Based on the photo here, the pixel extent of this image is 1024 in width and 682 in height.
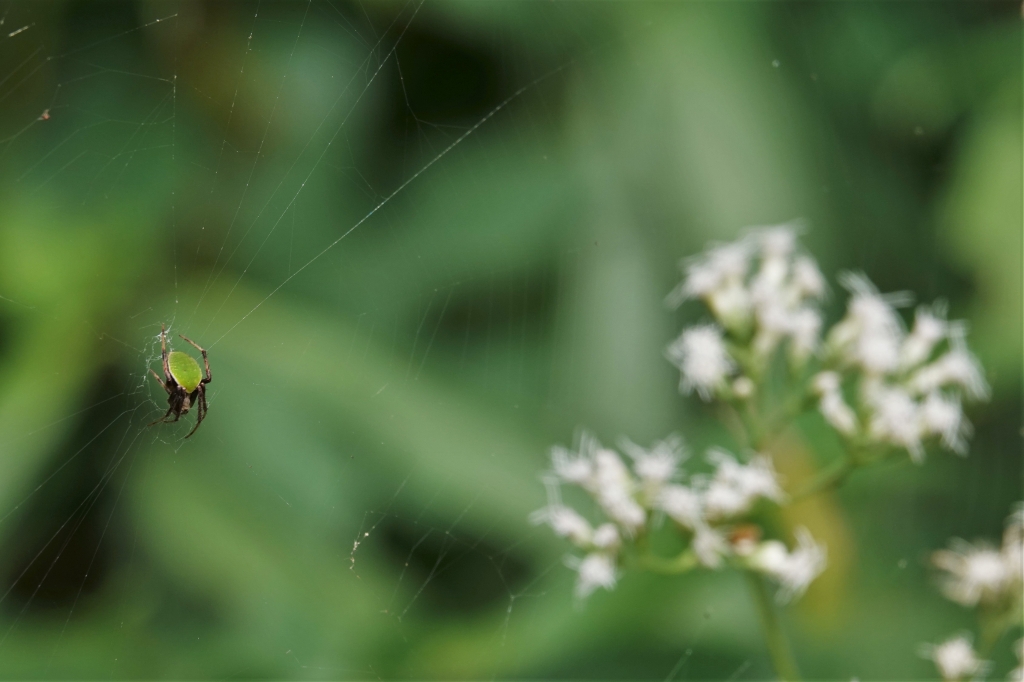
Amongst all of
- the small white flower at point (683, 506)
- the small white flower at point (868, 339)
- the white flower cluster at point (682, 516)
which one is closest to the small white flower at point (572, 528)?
the white flower cluster at point (682, 516)

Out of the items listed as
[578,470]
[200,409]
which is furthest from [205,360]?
[578,470]

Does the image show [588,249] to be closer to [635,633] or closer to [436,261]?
[436,261]

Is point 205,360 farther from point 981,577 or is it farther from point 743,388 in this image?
point 981,577

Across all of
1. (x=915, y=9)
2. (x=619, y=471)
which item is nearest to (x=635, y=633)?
(x=619, y=471)

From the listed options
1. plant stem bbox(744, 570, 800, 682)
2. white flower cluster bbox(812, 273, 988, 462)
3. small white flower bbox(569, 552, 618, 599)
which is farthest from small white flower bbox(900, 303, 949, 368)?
small white flower bbox(569, 552, 618, 599)

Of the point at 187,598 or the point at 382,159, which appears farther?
the point at 382,159

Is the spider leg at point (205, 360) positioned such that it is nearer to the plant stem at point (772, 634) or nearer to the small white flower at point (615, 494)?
the small white flower at point (615, 494)
